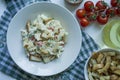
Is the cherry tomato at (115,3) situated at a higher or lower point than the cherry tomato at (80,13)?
lower

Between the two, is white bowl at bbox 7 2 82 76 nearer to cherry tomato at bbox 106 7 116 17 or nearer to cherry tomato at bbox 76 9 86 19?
cherry tomato at bbox 76 9 86 19

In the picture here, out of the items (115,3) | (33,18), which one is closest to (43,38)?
(33,18)

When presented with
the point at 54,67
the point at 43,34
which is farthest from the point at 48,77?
the point at 43,34

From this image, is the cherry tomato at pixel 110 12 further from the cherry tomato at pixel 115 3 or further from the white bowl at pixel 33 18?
the white bowl at pixel 33 18

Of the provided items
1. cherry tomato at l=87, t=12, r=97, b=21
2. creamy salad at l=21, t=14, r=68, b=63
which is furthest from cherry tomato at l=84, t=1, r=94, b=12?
creamy salad at l=21, t=14, r=68, b=63

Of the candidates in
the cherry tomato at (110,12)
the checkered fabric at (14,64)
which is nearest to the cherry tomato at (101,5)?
the cherry tomato at (110,12)
